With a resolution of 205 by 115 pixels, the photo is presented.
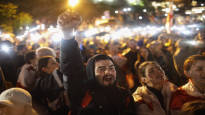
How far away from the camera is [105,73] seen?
2.38m

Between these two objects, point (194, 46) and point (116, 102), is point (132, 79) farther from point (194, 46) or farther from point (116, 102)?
point (116, 102)

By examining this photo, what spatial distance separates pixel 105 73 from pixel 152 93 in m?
0.70

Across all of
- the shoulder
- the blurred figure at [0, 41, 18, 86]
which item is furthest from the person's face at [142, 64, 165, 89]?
the blurred figure at [0, 41, 18, 86]

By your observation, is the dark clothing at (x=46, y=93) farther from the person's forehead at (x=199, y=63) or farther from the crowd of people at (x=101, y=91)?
the person's forehead at (x=199, y=63)

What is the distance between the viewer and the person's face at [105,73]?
2.35 meters

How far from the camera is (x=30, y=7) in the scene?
23.3 m

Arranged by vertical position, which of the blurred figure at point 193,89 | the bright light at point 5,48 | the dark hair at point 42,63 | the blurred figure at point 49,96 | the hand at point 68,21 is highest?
the hand at point 68,21

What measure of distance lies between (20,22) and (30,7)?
4041mm

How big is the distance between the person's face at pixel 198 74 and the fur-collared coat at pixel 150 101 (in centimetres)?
30

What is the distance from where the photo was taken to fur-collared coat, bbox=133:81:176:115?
A: 7.87 ft

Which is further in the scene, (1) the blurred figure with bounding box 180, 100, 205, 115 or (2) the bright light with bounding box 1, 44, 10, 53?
(2) the bright light with bounding box 1, 44, 10, 53

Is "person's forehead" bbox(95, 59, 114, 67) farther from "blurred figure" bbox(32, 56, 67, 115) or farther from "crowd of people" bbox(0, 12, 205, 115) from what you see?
"blurred figure" bbox(32, 56, 67, 115)

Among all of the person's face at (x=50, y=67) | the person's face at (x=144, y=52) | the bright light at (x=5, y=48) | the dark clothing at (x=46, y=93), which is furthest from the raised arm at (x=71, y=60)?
the bright light at (x=5, y=48)

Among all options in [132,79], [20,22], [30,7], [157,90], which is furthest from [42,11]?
[157,90]
